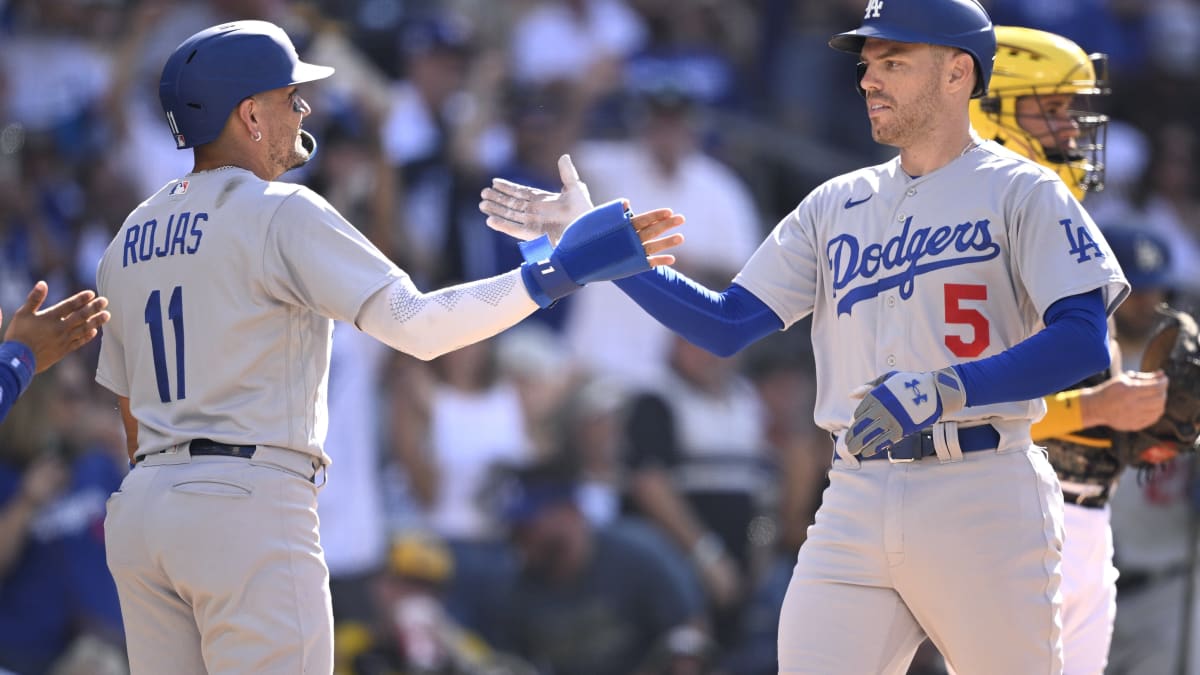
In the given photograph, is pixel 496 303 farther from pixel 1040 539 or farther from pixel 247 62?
pixel 1040 539

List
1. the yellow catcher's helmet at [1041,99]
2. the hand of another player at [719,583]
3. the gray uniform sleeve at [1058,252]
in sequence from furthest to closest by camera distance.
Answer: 1. the hand of another player at [719,583]
2. the yellow catcher's helmet at [1041,99]
3. the gray uniform sleeve at [1058,252]

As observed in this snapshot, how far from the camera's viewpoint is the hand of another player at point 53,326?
3.92 meters

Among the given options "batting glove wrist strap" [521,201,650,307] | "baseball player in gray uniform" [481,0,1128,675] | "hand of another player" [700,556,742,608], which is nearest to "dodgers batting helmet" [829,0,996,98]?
"baseball player in gray uniform" [481,0,1128,675]

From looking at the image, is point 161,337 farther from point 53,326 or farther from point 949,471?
point 949,471

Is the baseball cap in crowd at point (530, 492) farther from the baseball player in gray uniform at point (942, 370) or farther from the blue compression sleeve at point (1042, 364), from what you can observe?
the blue compression sleeve at point (1042, 364)

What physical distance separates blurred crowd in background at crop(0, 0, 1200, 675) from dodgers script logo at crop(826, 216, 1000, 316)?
3542 millimetres

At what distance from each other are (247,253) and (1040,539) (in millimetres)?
1986

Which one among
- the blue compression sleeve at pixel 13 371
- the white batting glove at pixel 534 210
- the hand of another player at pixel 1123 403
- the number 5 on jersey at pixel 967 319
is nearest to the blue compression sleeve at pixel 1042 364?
the number 5 on jersey at pixel 967 319

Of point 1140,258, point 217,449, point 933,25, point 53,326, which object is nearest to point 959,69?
point 933,25

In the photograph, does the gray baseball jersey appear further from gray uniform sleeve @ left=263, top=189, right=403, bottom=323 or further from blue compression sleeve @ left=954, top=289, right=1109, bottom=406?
gray uniform sleeve @ left=263, top=189, right=403, bottom=323

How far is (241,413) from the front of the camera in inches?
146

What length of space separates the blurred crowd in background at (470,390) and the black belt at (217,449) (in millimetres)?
3918

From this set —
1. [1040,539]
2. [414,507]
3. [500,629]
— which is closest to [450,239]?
[414,507]

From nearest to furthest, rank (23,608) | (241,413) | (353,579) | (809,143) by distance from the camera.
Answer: (241,413) → (23,608) → (353,579) → (809,143)
